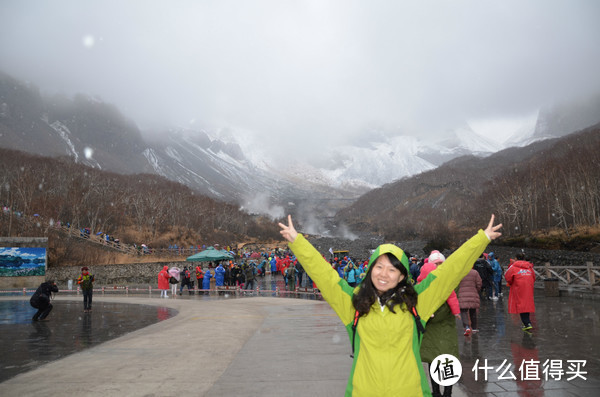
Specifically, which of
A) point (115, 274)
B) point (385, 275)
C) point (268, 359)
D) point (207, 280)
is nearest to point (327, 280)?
point (385, 275)

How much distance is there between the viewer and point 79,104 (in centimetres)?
19575

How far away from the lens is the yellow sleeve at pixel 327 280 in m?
2.96

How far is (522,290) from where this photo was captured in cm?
848

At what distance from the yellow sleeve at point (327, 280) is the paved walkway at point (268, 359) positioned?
2602mm

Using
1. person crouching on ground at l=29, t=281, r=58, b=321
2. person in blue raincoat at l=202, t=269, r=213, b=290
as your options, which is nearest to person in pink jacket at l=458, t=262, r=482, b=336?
person crouching on ground at l=29, t=281, r=58, b=321

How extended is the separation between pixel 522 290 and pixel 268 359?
5214 millimetres

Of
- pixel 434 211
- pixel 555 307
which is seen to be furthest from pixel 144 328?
pixel 434 211

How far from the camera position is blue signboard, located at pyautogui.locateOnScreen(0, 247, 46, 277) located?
91.0 feet

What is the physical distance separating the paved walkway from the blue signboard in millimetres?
22105

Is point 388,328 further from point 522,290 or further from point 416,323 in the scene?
point 522,290

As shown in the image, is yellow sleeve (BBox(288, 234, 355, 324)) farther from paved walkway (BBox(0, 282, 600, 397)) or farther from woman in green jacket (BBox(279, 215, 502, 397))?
paved walkway (BBox(0, 282, 600, 397))

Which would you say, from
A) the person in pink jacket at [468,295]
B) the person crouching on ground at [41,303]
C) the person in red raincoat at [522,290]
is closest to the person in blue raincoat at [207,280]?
the person crouching on ground at [41,303]

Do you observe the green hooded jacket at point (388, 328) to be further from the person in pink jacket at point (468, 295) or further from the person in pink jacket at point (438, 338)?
the person in pink jacket at point (468, 295)

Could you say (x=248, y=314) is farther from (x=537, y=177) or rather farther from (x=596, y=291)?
(x=537, y=177)
